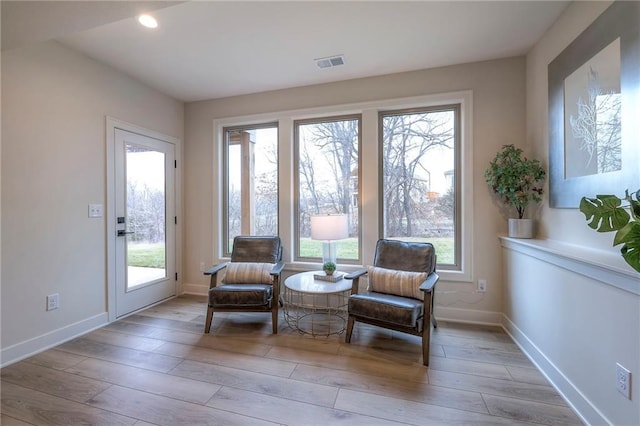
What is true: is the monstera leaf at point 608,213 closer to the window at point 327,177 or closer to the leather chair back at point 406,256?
the leather chair back at point 406,256

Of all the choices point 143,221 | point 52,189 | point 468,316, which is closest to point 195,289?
point 143,221

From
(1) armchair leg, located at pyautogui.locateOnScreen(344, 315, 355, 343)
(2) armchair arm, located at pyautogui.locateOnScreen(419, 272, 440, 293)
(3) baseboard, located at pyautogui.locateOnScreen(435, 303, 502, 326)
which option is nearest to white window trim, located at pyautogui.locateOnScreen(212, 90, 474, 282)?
(3) baseboard, located at pyautogui.locateOnScreen(435, 303, 502, 326)

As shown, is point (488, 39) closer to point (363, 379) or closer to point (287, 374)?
point (363, 379)

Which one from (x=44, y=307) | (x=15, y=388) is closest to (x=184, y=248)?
(x=44, y=307)

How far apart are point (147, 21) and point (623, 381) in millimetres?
3714

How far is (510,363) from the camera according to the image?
6.82 ft

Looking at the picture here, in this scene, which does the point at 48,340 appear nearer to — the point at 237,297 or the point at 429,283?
the point at 237,297

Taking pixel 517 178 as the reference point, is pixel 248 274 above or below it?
below

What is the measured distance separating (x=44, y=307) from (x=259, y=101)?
295cm

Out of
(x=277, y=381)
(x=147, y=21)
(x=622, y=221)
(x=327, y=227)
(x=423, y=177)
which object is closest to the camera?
(x=622, y=221)

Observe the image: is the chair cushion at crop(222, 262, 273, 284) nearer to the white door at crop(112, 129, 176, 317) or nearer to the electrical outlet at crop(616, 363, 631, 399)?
the white door at crop(112, 129, 176, 317)

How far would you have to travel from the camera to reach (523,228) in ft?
7.78

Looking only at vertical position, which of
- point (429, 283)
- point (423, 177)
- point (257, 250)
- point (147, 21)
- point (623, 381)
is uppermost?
point (147, 21)

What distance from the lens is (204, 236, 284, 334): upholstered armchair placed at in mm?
2564
